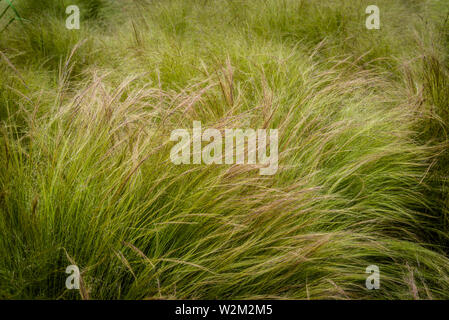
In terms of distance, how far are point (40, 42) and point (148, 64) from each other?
1.15m

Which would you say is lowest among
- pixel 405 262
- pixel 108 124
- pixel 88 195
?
pixel 405 262

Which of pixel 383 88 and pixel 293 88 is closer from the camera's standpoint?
pixel 293 88


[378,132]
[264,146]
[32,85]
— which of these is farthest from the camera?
[32,85]

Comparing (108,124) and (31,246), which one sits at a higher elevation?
(108,124)

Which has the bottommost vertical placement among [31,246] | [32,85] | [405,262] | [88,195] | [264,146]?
[405,262]

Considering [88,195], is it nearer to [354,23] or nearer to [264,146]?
[264,146]

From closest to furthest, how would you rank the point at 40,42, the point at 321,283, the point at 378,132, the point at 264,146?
the point at 321,283, the point at 264,146, the point at 378,132, the point at 40,42

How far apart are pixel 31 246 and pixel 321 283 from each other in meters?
0.99

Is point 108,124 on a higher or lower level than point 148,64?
lower

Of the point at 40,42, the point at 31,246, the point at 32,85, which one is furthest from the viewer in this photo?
the point at 40,42

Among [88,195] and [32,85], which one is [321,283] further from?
[32,85]

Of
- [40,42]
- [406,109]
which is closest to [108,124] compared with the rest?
[406,109]

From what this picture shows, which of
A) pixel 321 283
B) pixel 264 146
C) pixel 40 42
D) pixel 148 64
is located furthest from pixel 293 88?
pixel 40 42

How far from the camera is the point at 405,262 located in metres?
1.51
